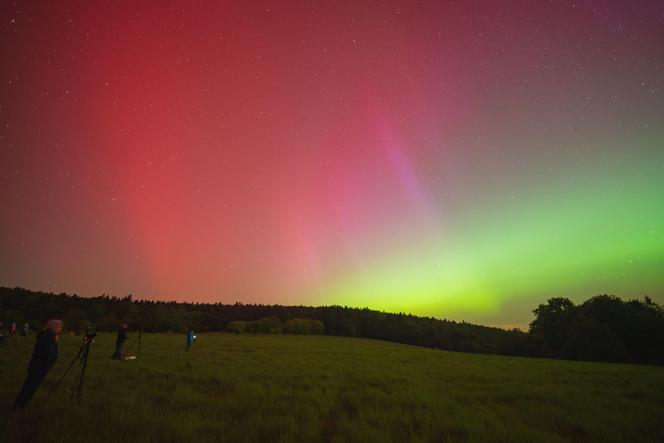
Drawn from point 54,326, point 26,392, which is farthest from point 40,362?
point 54,326

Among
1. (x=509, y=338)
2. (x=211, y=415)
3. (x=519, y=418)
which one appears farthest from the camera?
(x=509, y=338)

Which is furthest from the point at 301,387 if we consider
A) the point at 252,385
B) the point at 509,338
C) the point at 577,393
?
the point at 509,338

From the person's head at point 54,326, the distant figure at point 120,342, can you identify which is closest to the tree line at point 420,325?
the distant figure at point 120,342

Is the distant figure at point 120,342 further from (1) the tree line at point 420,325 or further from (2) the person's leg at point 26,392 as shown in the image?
(1) the tree line at point 420,325

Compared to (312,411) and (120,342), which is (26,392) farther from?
(120,342)

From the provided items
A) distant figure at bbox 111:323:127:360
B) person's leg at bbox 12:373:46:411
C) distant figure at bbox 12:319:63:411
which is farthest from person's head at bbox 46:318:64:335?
distant figure at bbox 111:323:127:360

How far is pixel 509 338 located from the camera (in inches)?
2670

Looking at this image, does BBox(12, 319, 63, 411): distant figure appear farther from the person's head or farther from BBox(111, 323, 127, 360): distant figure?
BBox(111, 323, 127, 360): distant figure

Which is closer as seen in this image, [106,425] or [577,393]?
[106,425]

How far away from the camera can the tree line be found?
180 feet

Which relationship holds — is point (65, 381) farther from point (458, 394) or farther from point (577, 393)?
point (577, 393)

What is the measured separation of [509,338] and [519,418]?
6852cm

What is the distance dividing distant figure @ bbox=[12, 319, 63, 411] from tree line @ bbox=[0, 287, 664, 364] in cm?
6615

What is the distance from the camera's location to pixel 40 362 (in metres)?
7.66
